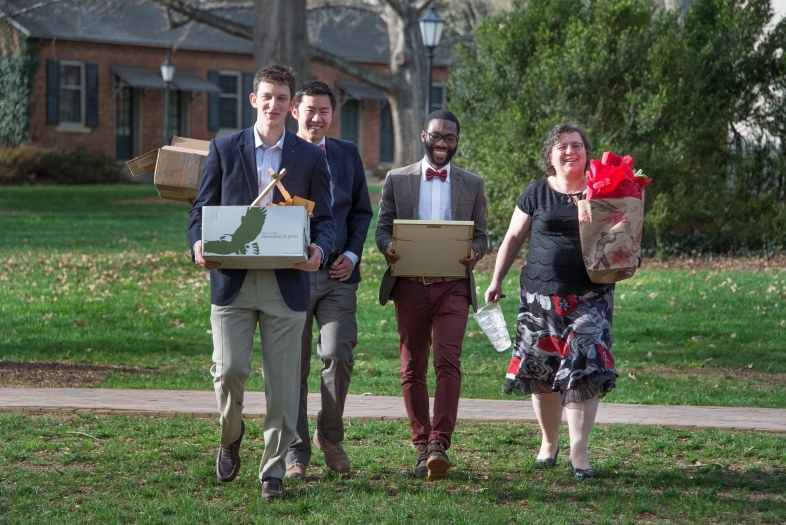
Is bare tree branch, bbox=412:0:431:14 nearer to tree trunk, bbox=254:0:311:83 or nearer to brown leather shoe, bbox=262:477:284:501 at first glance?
tree trunk, bbox=254:0:311:83

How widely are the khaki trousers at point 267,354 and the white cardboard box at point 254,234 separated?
30cm

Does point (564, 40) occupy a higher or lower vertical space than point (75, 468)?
higher

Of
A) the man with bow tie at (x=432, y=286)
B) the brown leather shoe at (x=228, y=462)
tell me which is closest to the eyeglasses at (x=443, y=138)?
the man with bow tie at (x=432, y=286)

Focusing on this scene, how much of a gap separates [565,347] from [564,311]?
0.20 m

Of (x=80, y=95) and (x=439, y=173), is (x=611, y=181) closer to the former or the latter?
(x=439, y=173)

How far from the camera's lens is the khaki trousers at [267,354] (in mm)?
5117

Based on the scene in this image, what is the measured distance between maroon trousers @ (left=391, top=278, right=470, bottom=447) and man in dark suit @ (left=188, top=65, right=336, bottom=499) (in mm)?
815

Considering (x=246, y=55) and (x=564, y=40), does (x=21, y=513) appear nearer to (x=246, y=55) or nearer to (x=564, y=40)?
(x=564, y=40)

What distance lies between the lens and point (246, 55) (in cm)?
3794

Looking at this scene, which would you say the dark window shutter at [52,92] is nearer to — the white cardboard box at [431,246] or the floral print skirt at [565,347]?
the white cardboard box at [431,246]

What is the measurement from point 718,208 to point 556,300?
34.3ft

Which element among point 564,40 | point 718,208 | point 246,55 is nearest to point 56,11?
point 246,55

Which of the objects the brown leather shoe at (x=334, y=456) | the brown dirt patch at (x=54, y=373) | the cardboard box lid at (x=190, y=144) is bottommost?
the brown dirt patch at (x=54, y=373)

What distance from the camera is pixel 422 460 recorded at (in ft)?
18.9
